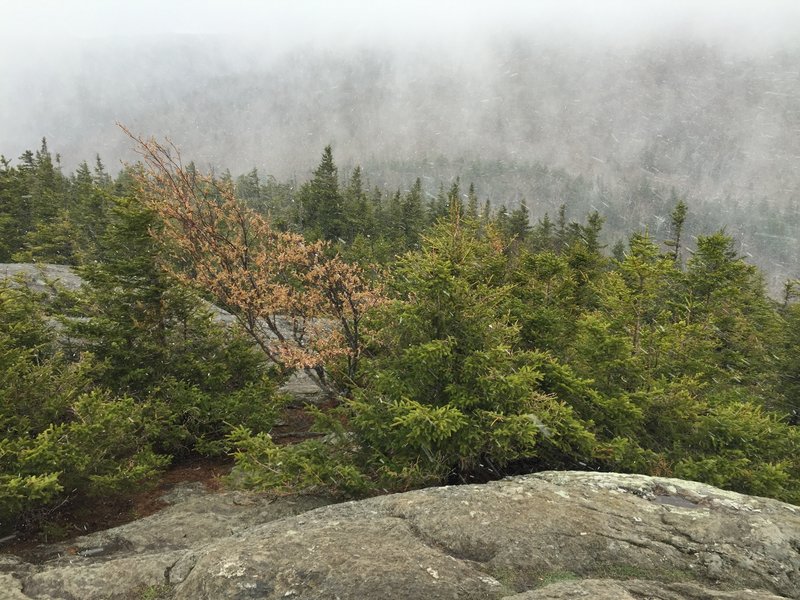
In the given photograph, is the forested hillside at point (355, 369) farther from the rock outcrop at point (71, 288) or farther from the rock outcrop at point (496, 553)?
the rock outcrop at point (71, 288)

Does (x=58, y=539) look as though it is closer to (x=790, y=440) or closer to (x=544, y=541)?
(x=544, y=541)

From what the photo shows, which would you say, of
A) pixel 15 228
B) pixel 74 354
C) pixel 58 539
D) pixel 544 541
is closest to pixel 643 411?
pixel 544 541

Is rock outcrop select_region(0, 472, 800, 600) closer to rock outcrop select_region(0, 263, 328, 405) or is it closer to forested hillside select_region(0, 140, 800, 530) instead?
forested hillside select_region(0, 140, 800, 530)

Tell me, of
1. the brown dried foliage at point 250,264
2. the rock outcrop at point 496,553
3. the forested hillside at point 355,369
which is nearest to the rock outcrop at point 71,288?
the brown dried foliage at point 250,264

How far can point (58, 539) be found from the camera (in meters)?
9.12

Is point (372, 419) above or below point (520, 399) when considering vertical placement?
below

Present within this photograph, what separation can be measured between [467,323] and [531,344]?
16.3 ft

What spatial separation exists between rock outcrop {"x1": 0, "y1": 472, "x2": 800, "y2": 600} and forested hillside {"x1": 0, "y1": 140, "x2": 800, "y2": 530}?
143 cm

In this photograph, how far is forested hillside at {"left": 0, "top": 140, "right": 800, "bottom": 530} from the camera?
353 inches

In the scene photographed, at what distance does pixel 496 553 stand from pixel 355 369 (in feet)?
30.0

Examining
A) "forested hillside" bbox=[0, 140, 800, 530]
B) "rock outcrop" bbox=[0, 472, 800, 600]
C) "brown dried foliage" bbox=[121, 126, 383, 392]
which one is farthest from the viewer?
"brown dried foliage" bbox=[121, 126, 383, 392]

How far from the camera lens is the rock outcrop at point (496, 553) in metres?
5.25

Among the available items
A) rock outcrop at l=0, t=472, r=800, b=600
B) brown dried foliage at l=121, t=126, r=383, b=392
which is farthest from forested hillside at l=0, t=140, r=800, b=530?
rock outcrop at l=0, t=472, r=800, b=600

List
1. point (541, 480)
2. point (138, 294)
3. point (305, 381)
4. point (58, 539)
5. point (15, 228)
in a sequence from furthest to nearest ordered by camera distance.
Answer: point (15, 228), point (305, 381), point (138, 294), point (58, 539), point (541, 480)
